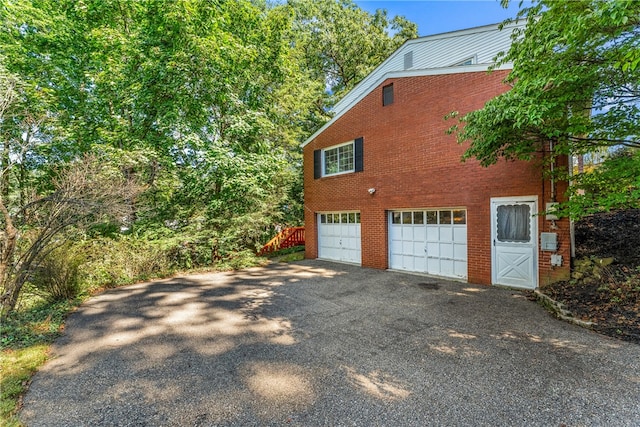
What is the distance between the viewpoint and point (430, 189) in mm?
8305

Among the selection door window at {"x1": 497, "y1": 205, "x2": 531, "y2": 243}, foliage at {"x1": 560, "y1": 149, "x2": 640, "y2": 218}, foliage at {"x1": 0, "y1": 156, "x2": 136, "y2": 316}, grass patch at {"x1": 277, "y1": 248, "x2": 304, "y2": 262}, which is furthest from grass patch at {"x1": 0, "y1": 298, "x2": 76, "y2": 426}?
door window at {"x1": 497, "y1": 205, "x2": 531, "y2": 243}

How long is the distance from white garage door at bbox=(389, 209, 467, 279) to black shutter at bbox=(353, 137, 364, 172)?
2079 mm

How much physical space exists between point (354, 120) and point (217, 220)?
20.2 ft

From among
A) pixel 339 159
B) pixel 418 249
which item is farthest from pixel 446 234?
pixel 339 159

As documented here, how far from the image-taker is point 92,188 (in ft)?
18.3

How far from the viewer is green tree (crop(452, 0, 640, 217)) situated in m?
3.71

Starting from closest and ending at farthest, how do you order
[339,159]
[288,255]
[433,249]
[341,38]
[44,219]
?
[44,219] < [433,249] < [339,159] < [288,255] < [341,38]

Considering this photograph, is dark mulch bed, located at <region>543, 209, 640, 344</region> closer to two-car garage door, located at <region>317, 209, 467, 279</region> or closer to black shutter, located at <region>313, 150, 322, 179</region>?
two-car garage door, located at <region>317, 209, 467, 279</region>

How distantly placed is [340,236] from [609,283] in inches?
295

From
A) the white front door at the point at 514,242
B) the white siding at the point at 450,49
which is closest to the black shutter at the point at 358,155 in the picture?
the white siding at the point at 450,49

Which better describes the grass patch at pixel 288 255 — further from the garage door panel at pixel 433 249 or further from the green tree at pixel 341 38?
the green tree at pixel 341 38

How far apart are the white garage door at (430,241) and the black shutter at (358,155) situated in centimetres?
208

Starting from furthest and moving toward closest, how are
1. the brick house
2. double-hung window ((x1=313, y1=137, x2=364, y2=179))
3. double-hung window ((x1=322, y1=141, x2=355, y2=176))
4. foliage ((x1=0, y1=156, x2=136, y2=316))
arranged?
double-hung window ((x1=322, y1=141, x2=355, y2=176))
double-hung window ((x1=313, y1=137, x2=364, y2=179))
the brick house
foliage ((x1=0, y1=156, x2=136, y2=316))

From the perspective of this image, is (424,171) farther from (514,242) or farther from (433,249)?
(514,242)
